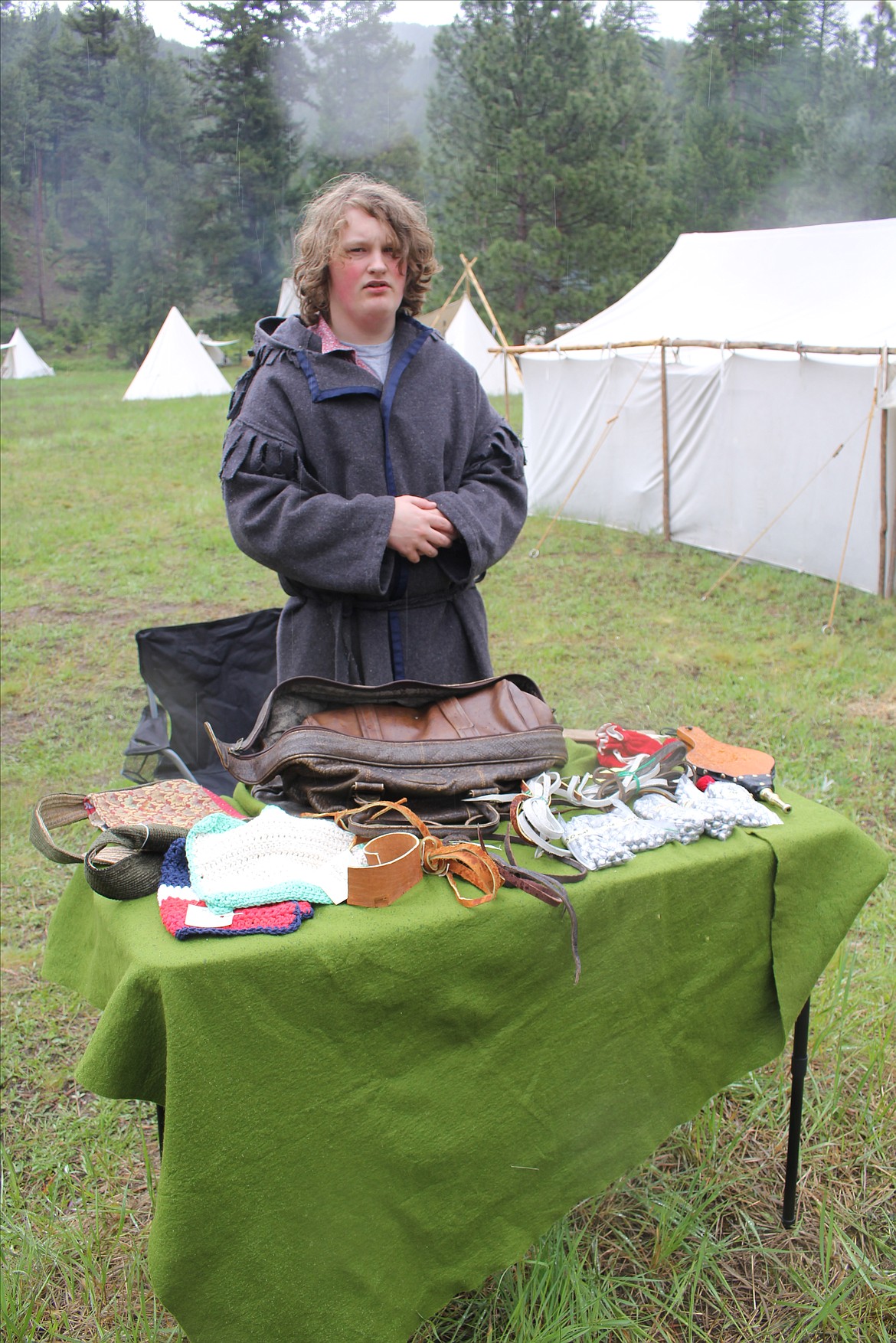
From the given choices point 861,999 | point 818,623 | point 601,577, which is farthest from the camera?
point 601,577

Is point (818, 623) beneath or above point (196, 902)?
beneath

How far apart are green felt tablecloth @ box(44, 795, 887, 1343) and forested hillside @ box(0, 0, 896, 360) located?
1699 cm

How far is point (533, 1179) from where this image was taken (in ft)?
4.77

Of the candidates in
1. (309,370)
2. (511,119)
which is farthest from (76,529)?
(511,119)

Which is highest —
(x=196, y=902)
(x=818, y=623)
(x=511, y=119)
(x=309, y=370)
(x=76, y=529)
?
(x=511, y=119)

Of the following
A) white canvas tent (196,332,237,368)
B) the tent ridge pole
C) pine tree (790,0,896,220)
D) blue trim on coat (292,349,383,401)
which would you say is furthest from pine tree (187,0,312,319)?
blue trim on coat (292,349,383,401)

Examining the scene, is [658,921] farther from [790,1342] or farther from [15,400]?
[15,400]

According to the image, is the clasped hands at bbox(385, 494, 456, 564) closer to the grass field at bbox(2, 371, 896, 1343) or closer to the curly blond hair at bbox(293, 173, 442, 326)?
the curly blond hair at bbox(293, 173, 442, 326)

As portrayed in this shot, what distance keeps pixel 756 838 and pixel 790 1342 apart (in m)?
0.89

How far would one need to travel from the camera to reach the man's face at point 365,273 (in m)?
1.73

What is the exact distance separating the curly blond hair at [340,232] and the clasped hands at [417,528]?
0.43 m

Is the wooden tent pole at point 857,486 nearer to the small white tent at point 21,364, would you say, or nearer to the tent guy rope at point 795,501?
the tent guy rope at point 795,501

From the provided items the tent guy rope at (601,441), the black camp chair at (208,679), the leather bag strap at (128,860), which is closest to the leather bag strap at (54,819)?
the leather bag strap at (128,860)

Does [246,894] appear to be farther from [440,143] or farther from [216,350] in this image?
[216,350]
